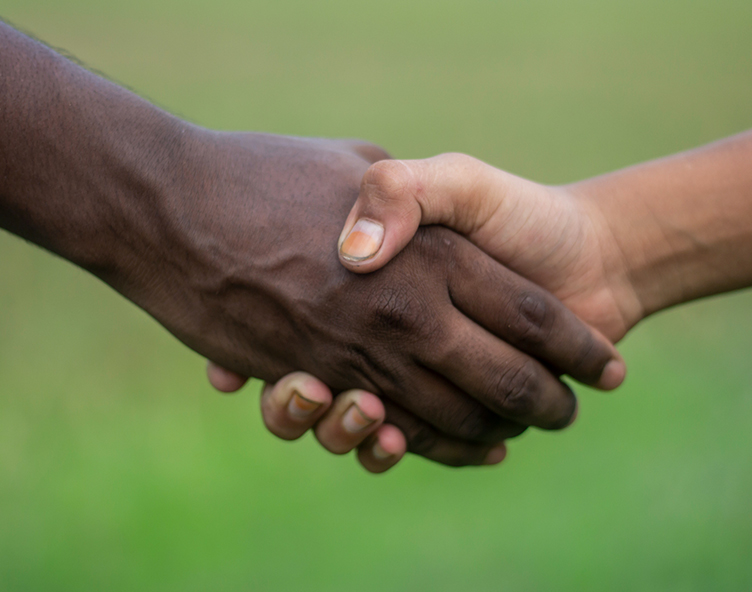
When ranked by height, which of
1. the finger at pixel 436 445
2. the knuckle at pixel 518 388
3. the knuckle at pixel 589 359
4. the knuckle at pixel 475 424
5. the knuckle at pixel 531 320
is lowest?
the finger at pixel 436 445

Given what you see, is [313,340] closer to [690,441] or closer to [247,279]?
[247,279]

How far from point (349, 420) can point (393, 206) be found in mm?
737

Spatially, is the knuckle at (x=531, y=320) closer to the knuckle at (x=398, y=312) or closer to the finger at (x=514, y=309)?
the finger at (x=514, y=309)

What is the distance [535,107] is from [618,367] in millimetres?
7529

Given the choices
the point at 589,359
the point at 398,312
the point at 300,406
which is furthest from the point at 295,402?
the point at 589,359

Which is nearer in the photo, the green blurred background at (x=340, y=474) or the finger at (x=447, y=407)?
the finger at (x=447, y=407)

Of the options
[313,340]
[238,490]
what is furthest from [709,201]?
[238,490]

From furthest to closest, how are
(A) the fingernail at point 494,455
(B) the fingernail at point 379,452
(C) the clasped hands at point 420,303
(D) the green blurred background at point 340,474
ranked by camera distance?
(D) the green blurred background at point 340,474 → (A) the fingernail at point 494,455 → (B) the fingernail at point 379,452 → (C) the clasped hands at point 420,303

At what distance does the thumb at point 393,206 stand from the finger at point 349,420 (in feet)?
1.56

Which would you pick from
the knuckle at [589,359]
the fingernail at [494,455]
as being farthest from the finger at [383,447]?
the knuckle at [589,359]

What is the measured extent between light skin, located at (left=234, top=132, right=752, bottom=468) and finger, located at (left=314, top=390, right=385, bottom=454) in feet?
0.39

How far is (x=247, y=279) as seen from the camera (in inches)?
82.3

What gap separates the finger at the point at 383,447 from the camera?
2.36m

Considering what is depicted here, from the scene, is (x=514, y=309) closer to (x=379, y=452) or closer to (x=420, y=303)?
(x=420, y=303)
